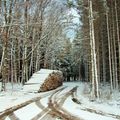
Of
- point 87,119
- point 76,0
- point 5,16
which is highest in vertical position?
point 76,0

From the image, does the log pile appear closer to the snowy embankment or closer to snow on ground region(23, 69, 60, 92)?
snow on ground region(23, 69, 60, 92)

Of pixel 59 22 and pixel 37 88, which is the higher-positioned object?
pixel 59 22

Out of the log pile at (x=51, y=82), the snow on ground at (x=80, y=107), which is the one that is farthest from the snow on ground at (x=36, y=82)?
the snow on ground at (x=80, y=107)

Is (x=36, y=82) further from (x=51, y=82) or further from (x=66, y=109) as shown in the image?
(x=66, y=109)

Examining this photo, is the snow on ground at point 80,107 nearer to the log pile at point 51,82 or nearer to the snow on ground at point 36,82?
the snow on ground at point 36,82

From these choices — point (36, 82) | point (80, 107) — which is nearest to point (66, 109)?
point (80, 107)

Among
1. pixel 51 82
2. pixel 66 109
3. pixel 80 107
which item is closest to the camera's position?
pixel 66 109

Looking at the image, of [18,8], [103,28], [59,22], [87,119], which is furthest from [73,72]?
[87,119]

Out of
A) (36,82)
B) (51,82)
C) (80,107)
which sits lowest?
(80,107)

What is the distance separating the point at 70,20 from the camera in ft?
104

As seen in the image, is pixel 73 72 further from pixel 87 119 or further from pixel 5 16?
pixel 87 119

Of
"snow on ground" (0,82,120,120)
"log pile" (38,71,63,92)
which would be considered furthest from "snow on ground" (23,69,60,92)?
"snow on ground" (0,82,120,120)

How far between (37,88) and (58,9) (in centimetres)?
1104

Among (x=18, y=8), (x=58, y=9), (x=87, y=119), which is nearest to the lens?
(x=87, y=119)
